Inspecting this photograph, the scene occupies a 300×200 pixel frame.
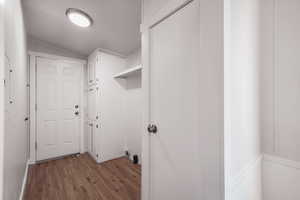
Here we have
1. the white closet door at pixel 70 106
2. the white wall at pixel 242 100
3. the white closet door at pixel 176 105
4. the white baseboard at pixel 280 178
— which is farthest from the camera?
the white closet door at pixel 70 106

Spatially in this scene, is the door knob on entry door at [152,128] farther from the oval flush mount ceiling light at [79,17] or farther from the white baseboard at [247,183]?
the oval flush mount ceiling light at [79,17]

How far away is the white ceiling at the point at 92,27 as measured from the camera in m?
1.78

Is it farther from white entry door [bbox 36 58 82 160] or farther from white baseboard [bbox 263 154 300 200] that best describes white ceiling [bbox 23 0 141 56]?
white baseboard [bbox 263 154 300 200]

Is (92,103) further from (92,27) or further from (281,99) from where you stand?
(281,99)

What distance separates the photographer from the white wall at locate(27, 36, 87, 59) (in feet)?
8.90

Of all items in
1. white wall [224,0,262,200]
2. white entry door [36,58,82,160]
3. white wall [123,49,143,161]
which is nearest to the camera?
white wall [224,0,262,200]

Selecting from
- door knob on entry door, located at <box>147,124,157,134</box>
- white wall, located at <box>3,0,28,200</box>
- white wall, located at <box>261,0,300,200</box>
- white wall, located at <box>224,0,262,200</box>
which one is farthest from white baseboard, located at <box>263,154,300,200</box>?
white wall, located at <box>3,0,28,200</box>

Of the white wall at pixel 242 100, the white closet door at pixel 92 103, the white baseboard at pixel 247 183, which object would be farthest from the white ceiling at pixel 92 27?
the white baseboard at pixel 247 183

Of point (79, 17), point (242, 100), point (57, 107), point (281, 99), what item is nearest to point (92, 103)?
point (57, 107)

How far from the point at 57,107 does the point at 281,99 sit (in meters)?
3.68

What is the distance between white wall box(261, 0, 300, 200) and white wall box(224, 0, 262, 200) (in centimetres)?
10

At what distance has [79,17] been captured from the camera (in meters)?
1.93

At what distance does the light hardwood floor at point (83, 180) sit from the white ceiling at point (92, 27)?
2347 millimetres

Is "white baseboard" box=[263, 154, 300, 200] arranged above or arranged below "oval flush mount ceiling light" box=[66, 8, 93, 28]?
below
